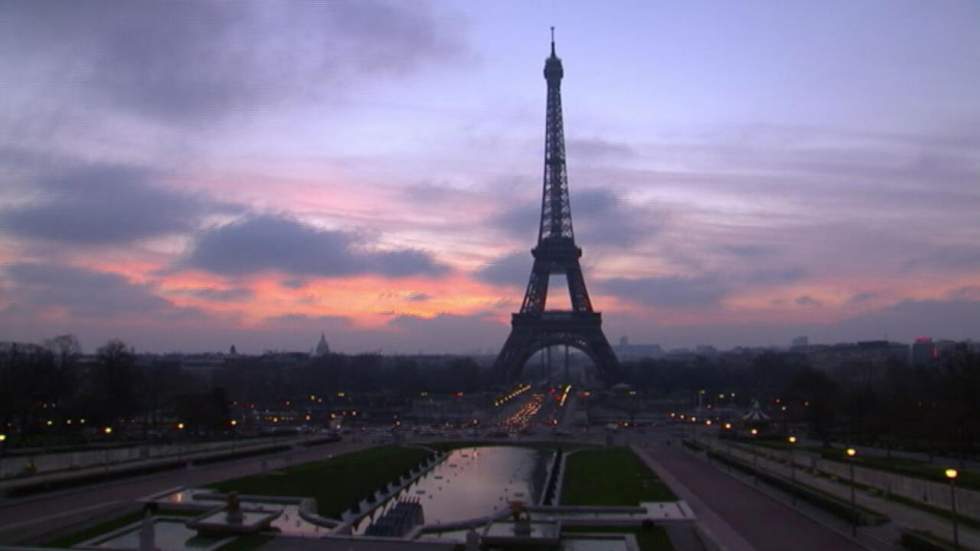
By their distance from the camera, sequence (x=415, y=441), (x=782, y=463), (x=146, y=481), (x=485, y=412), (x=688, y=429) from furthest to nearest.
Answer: (x=485, y=412) → (x=688, y=429) → (x=415, y=441) → (x=782, y=463) → (x=146, y=481)

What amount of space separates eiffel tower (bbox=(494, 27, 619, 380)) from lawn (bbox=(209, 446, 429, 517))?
128ft

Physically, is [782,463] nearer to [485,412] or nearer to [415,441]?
[415,441]

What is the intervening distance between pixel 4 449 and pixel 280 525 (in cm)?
1717

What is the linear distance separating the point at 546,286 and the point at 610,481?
48220mm

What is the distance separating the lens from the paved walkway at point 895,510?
16922 mm

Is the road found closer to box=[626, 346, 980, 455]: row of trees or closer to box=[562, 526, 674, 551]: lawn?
box=[562, 526, 674, 551]: lawn

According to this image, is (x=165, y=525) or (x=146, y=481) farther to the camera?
(x=146, y=481)

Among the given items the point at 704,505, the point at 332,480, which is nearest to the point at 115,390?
the point at 332,480

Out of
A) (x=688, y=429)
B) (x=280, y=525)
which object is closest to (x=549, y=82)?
(x=688, y=429)

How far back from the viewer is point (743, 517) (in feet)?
66.4

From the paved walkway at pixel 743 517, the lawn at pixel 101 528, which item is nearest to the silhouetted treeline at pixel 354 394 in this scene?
the paved walkway at pixel 743 517

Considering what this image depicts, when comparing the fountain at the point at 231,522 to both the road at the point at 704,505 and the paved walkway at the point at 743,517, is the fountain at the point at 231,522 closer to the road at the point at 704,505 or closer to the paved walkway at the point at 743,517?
the road at the point at 704,505

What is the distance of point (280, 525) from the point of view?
1912 centimetres

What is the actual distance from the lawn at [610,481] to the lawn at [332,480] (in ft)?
18.7
